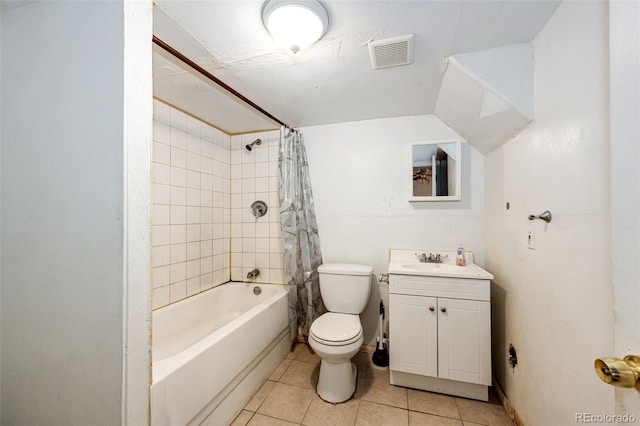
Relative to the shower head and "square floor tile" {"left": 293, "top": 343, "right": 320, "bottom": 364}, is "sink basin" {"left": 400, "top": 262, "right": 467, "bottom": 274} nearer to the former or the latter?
A: "square floor tile" {"left": 293, "top": 343, "right": 320, "bottom": 364}

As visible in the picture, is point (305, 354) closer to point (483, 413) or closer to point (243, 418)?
point (243, 418)

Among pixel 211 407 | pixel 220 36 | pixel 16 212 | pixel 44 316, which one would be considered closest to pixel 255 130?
pixel 220 36

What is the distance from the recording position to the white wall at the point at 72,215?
78cm

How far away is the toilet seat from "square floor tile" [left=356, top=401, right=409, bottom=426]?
15.9 inches

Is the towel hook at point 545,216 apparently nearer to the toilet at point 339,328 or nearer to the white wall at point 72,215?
the toilet at point 339,328

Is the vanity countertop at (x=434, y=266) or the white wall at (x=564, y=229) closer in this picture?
the white wall at (x=564, y=229)

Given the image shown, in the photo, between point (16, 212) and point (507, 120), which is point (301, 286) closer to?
point (16, 212)

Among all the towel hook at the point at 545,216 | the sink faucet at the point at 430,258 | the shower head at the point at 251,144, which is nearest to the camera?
the towel hook at the point at 545,216

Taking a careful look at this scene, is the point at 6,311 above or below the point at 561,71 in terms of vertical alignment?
below

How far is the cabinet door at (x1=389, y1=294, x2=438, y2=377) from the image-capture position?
1551mm

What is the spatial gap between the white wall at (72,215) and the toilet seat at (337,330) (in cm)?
93

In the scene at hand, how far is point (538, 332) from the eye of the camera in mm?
1139

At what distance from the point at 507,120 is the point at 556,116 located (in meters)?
0.33

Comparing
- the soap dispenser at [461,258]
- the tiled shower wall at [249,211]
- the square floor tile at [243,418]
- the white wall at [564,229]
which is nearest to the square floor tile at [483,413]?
the white wall at [564,229]
